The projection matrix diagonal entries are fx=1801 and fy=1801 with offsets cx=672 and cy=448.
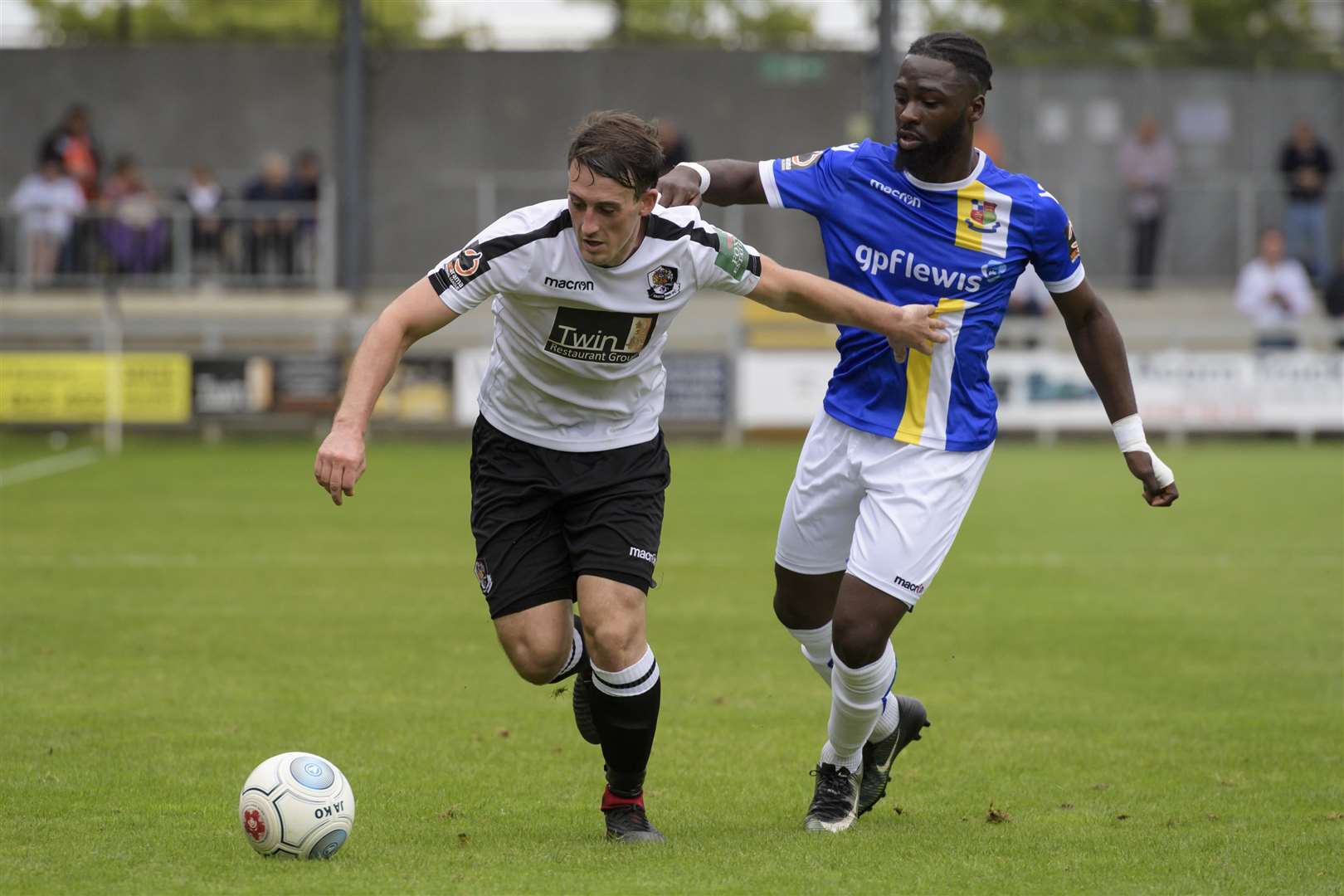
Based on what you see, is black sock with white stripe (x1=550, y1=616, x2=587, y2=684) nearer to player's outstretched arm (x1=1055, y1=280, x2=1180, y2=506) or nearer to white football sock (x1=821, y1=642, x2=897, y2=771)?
white football sock (x1=821, y1=642, x2=897, y2=771)

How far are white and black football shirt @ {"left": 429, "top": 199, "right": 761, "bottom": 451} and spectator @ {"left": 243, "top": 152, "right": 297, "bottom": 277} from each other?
1797 cm

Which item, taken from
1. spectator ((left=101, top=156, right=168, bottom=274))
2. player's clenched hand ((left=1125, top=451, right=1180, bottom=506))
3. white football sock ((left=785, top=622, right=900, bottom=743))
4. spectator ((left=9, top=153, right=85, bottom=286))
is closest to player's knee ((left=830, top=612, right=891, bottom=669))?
white football sock ((left=785, top=622, right=900, bottom=743))

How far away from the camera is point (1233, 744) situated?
24.0 ft

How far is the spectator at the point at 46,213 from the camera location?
2278 cm

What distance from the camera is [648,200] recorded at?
535 cm

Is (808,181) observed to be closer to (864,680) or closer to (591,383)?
(591,383)

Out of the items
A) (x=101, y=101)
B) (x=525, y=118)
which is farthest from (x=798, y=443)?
(x=101, y=101)

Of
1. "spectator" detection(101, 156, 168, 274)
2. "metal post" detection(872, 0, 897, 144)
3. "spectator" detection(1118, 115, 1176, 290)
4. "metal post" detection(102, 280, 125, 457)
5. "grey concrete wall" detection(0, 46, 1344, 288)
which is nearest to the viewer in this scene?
"metal post" detection(102, 280, 125, 457)

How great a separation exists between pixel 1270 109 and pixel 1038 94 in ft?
11.9

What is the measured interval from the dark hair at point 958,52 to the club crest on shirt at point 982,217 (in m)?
0.36

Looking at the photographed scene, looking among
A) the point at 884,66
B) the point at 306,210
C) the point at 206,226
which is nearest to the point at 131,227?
the point at 206,226

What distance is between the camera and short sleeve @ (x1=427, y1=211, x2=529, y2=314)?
5.29 metres

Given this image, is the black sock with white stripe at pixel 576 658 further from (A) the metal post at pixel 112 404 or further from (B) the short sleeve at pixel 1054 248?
(A) the metal post at pixel 112 404

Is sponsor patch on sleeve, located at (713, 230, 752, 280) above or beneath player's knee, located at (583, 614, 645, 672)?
above
